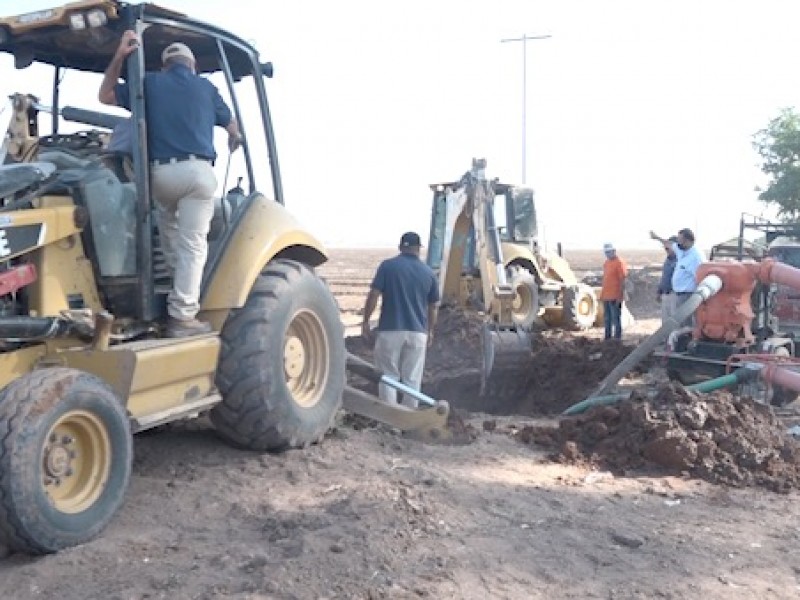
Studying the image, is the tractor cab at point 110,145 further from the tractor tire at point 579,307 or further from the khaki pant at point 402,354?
the tractor tire at point 579,307

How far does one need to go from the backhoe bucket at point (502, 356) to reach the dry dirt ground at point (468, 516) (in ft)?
10.9

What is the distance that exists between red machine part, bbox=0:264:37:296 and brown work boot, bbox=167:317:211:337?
0.78m

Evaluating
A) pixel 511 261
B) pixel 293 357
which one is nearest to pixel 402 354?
pixel 293 357

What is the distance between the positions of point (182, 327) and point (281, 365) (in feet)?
2.44

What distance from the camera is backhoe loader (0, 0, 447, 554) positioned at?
4172mm

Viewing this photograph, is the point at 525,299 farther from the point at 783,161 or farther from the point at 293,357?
the point at 783,161

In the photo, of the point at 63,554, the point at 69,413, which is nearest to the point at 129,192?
the point at 69,413

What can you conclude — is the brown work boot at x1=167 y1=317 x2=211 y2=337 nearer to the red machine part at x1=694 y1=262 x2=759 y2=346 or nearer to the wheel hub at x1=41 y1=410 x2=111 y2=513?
the wheel hub at x1=41 y1=410 x2=111 y2=513

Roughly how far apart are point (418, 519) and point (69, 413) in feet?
5.86

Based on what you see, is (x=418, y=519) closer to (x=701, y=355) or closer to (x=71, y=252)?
(x=71, y=252)

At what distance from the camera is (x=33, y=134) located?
6.18m

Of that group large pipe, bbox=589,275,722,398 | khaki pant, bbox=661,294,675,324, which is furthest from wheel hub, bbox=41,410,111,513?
khaki pant, bbox=661,294,675,324

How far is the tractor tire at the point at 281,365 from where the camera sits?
5.46m

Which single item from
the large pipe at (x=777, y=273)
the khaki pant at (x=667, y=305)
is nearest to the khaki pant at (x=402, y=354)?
the large pipe at (x=777, y=273)
